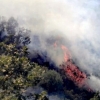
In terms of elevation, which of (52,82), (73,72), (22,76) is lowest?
(22,76)

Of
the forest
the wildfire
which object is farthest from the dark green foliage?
the wildfire

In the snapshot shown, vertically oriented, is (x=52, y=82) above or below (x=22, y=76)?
above

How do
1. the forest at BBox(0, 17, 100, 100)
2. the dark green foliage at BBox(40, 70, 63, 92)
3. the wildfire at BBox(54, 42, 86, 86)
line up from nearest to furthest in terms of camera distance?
the forest at BBox(0, 17, 100, 100), the dark green foliage at BBox(40, 70, 63, 92), the wildfire at BBox(54, 42, 86, 86)

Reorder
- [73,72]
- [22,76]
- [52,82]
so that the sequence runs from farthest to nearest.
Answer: [73,72]
[52,82]
[22,76]

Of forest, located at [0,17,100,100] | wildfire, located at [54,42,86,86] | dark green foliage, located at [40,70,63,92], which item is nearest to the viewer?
forest, located at [0,17,100,100]

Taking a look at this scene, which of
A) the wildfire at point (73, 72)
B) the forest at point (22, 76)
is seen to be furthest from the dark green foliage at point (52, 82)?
the wildfire at point (73, 72)

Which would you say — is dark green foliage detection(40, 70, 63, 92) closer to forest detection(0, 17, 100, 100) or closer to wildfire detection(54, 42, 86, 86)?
forest detection(0, 17, 100, 100)

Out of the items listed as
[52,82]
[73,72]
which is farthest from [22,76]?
[73,72]

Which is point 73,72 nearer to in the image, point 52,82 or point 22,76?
point 52,82
